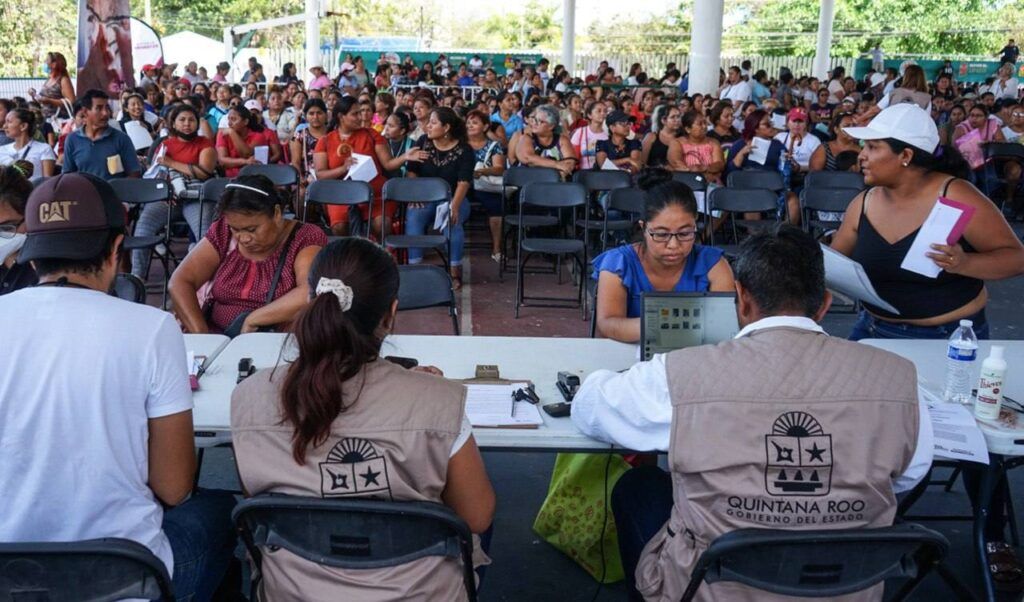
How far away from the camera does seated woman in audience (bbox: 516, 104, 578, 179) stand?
27.7ft

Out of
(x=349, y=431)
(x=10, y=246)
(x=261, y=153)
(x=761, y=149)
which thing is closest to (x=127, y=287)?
(x=10, y=246)

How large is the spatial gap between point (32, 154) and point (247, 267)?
4.56 metres

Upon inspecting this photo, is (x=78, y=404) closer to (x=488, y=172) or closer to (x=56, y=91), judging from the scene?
(x=488, y=172)

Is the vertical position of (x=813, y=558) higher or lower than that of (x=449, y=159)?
lower

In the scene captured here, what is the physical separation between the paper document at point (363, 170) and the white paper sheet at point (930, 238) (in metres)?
4.75

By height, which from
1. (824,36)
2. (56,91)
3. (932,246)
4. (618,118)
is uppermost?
(824,36)

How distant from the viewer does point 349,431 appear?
1826mm

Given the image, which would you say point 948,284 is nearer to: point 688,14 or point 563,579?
point 563,579

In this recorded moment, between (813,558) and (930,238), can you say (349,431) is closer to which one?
(813,558)

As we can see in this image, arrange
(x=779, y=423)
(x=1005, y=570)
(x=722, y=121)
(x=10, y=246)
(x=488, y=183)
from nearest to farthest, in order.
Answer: (x=779, y=423) → (x=1005, y=570) → (x=10, y=246) → (x=488, y=183) → (x=722, y=121)

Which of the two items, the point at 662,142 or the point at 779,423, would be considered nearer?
the point at 779,423

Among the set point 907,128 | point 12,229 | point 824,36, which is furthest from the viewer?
point 824,36

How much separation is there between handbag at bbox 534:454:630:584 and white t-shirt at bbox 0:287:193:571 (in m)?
1.56

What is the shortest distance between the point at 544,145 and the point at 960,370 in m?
6.18
